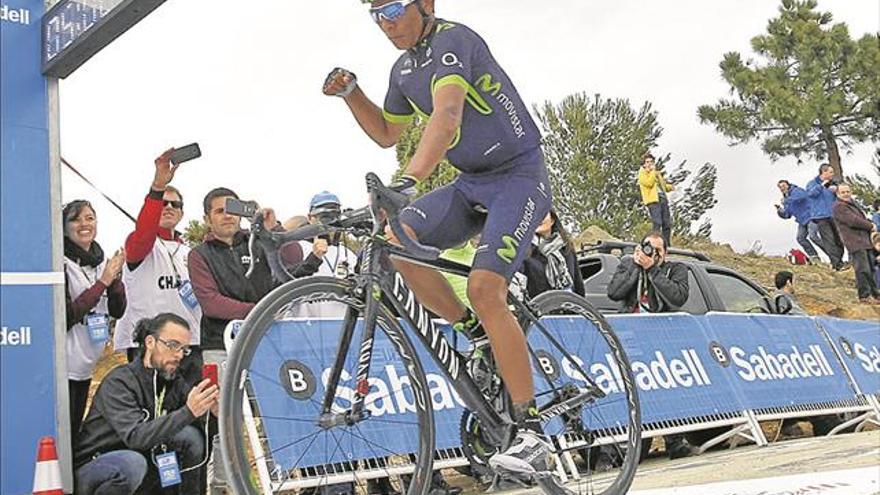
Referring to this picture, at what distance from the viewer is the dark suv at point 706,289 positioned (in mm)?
9688

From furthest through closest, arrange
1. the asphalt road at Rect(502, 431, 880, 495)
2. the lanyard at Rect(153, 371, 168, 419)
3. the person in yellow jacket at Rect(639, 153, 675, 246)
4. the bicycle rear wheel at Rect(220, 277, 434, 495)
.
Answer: the person in yellow jacket at Rect(639, 153, 675, 246), the lanyard at Rect(153, 371, 168, 419), the asphalt road at Rect(502, 431, 880, 495), the bicycle rear wheel at Rect(220, 277, 434, 495)

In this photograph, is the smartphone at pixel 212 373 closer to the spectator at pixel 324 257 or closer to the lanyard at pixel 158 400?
the lanyard at pixel 158 400

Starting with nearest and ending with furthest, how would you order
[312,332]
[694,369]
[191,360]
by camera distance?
1. [312,332]
2. [191,360]
3. [694,369]

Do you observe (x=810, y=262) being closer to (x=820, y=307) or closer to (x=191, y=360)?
(x=820, y=307)

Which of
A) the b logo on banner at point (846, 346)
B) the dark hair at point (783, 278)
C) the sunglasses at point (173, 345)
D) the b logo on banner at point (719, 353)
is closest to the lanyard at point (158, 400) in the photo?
the sunglasses at point (173, 345)

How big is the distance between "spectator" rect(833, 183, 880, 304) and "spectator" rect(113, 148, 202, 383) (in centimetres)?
1269

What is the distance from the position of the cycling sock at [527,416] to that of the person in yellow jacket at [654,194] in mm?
13733

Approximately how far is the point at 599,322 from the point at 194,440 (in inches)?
95.6

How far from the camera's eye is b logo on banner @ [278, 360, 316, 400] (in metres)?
4.79

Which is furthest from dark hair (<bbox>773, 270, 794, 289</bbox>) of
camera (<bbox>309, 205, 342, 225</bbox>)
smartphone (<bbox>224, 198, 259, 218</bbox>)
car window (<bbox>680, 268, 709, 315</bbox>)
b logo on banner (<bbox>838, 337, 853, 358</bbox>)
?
smartphone (<bbox>224, 198, 259, 218</bbox>)

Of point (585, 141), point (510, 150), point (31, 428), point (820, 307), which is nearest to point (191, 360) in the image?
point (31, 428)

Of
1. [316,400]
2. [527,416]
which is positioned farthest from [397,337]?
[527,416]

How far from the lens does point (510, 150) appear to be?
4.14 m

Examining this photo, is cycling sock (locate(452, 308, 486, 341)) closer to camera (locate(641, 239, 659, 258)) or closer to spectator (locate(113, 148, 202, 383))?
spectator (locate(113, 148, 202, 383))
